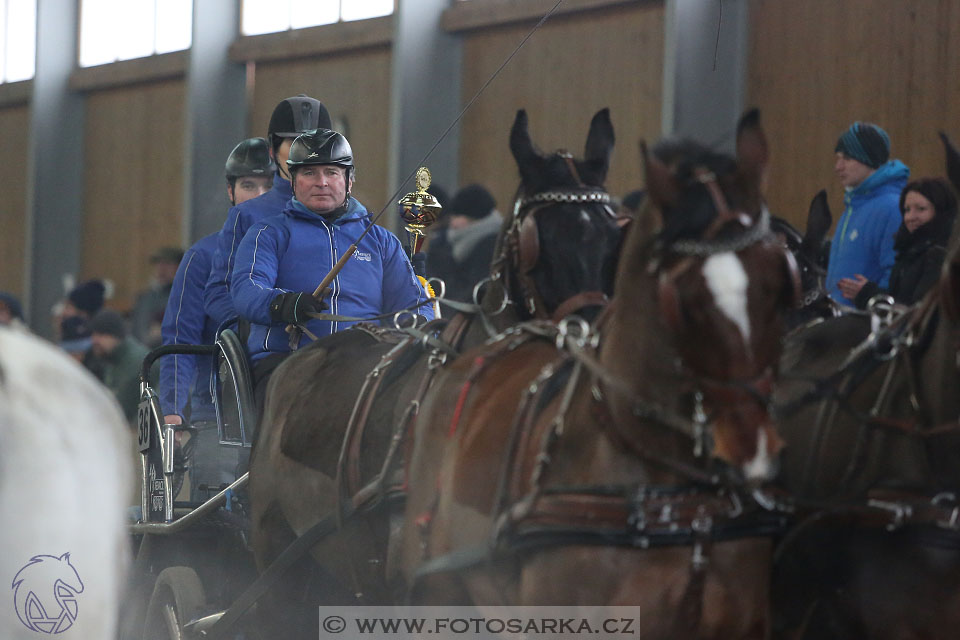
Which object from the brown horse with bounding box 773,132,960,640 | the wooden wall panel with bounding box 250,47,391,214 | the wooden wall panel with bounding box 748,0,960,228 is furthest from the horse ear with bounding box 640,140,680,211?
the wooden wall panel with bounding box 250,47,391,214

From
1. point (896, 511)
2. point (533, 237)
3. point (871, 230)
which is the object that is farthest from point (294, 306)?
point (871, 230)

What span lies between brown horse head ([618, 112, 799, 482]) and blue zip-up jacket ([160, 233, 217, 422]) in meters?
3.31

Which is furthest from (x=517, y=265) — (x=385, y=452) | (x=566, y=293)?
(x=385, y=452)

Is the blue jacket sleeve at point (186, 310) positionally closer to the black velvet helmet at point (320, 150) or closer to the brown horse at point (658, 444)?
the black velvet helmet at point (320, 150)

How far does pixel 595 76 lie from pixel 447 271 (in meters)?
3.95

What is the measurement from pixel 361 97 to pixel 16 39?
7703mm

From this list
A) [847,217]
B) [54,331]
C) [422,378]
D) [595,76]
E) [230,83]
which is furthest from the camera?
[54,331]

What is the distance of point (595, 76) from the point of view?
10609 millimetres

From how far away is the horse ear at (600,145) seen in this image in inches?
138

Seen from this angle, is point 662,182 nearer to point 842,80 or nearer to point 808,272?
point 808,272

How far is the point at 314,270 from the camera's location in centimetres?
446

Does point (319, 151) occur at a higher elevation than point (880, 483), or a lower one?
higher

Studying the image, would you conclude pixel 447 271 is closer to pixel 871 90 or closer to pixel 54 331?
pixel 871 90

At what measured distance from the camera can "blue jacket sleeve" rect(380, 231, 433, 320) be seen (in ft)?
15.1
